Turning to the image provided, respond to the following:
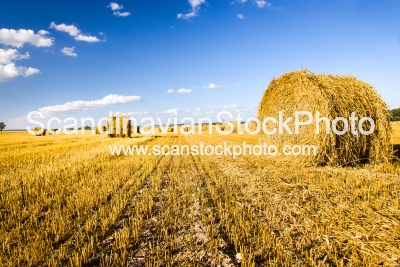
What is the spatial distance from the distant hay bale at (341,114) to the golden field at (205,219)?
2.07ft

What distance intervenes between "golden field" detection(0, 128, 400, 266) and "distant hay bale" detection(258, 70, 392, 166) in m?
0.63

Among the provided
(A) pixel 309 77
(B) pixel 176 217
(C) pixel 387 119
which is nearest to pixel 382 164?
(C) pixel 387 119

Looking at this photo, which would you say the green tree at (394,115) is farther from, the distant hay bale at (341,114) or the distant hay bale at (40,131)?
the distant hay bale at (40,131)

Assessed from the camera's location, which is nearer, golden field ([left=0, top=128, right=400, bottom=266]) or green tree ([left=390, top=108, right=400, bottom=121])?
golden field ([left=0, top=128, right=400, bottom=266])

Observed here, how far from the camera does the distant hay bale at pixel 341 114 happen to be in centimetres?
640

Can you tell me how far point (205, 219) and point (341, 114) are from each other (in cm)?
505

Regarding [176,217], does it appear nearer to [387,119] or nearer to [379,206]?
[379,206]

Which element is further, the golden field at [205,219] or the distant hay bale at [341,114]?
the distant hay bale at [341,114]

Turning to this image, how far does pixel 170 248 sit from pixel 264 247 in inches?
42.9

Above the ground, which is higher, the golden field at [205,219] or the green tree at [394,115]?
the green tree at [394,115]

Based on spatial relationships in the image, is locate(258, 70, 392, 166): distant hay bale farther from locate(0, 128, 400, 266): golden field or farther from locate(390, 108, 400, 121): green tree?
locate(0, 128, 400, 266): golden field

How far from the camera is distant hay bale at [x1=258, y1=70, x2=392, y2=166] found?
640 cm

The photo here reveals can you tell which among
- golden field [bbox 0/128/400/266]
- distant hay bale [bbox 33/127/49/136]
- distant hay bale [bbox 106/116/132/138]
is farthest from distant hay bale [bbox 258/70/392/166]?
distant hay bale [bbox 33/127/49/136]

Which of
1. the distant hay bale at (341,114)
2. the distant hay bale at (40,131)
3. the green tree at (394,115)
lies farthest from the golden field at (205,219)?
the distant hay bale at (40,131)
